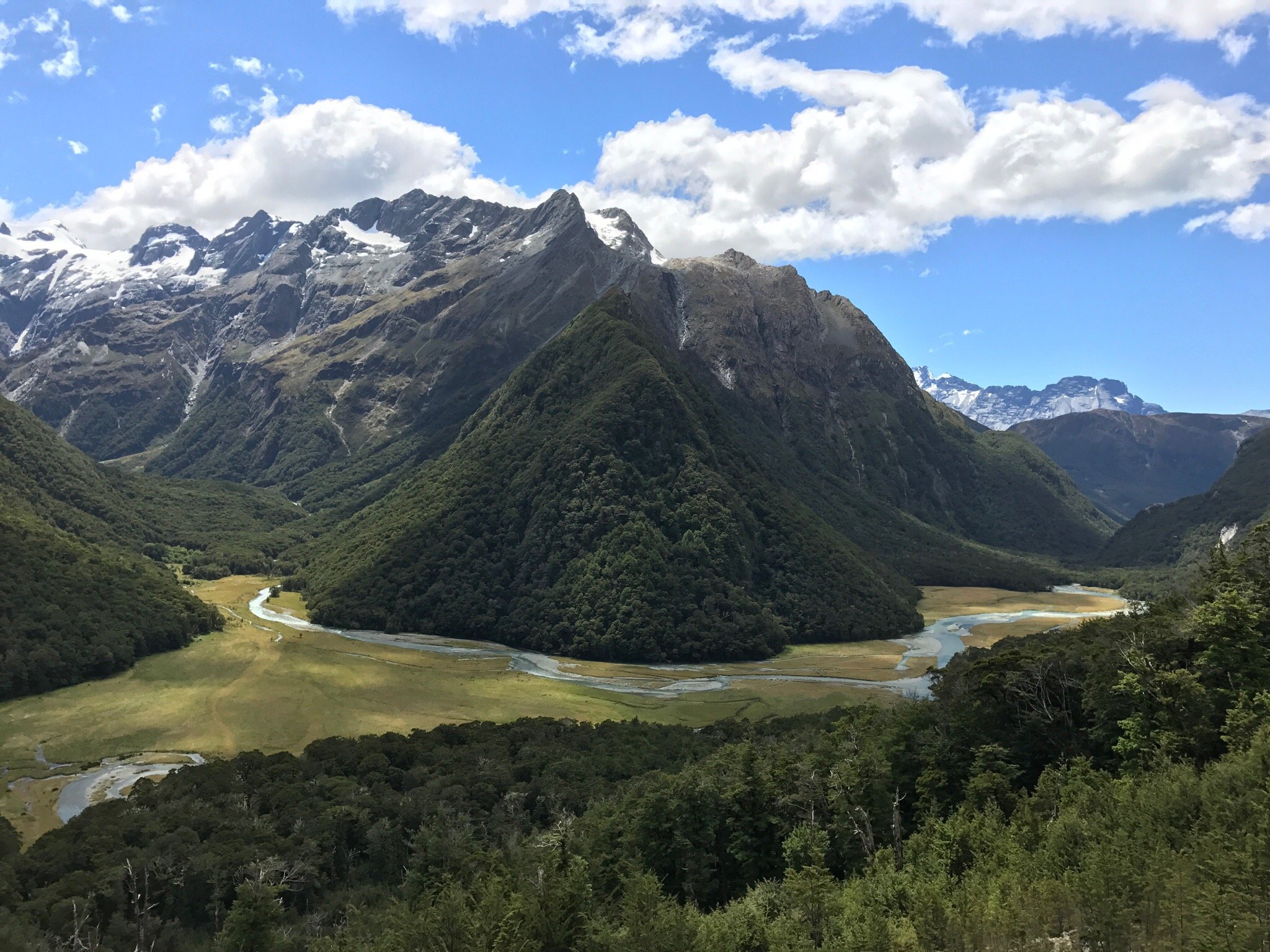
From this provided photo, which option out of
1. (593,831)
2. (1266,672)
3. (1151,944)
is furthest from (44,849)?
(1266,672)

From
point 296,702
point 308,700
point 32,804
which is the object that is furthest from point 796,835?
point 308,700

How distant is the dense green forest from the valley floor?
24.0m

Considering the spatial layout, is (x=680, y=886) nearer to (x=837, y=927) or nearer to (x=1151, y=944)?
(x=837, y=927)

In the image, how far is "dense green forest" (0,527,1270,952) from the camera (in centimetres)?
4109

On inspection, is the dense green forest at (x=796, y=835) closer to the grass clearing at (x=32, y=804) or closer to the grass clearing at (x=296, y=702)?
the grass clearing at (x=32, y=804)

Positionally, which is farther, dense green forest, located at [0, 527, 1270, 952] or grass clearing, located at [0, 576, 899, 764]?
grass clearing, located at [0, 576, 899, 764]

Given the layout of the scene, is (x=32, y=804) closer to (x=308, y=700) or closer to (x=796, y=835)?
(x=308, y=700)

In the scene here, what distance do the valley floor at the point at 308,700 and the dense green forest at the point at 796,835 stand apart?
2395cm

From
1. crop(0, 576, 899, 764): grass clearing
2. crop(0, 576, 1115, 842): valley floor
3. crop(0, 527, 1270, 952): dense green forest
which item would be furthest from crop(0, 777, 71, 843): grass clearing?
crop(0, 527, 1270, 952): dense green forest

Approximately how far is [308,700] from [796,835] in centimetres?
10325

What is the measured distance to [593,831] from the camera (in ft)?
244

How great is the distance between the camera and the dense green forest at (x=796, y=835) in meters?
41.1

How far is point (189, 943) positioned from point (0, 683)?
3958 inches

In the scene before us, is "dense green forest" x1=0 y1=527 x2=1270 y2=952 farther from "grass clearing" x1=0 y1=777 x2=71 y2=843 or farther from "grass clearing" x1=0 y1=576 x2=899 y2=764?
"grass clearing" x1=0 y1=576 x2=899 y2=764
